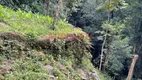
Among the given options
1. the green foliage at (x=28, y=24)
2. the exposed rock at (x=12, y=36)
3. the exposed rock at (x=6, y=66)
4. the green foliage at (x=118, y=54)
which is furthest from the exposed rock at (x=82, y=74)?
the green foliage at (x=118, y=54)

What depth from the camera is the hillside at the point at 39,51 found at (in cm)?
538

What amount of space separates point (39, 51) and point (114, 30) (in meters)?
12.4

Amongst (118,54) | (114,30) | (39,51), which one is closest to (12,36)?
(39,51)

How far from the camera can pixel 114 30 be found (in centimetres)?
1809

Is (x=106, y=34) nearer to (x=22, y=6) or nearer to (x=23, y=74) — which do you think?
(x=22, y=6)

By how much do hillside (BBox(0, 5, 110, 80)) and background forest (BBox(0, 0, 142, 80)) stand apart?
9.98 meters

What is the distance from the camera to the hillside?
5.38 m

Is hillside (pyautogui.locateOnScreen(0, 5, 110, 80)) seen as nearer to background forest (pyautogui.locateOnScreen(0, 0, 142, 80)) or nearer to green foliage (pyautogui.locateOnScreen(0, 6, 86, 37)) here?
green foliage (pyautogui.locateOnScreen(0, 6, 86, 37))

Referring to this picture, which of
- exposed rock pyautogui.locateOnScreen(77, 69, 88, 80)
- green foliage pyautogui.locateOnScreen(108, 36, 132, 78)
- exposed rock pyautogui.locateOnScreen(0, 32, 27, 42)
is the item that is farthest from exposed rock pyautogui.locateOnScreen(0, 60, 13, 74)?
green foliage pyautogui.locateOnScreen(108, 36, 132, 78)

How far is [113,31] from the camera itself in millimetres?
18281

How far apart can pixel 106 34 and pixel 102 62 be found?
402 centimetres

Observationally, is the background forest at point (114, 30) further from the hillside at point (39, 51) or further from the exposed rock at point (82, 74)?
the exposed rock at point (82, 74)

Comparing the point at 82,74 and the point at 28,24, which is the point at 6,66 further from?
the point at 82,74

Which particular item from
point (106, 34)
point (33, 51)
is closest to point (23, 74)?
point (33, 51)
